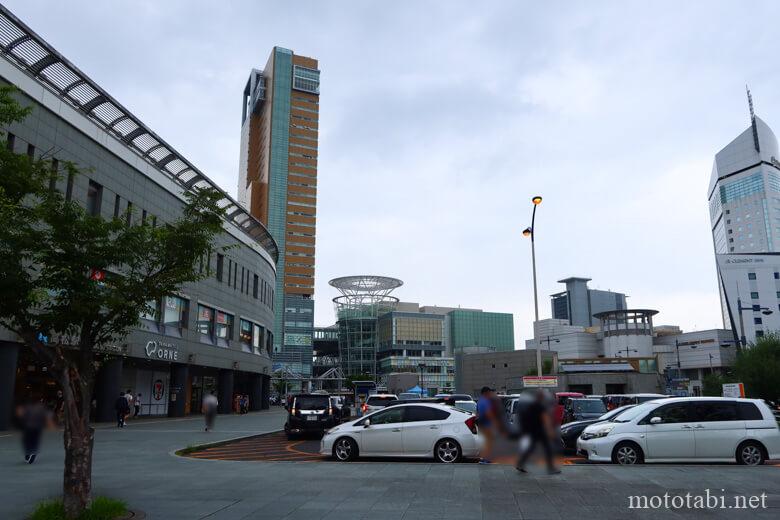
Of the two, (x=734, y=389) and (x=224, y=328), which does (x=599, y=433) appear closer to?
(x=734, y=389)

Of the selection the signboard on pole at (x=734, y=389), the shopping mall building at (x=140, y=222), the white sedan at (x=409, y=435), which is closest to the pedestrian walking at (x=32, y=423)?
the shopping mall building at (x=140, y=222)

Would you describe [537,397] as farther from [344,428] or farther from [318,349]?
[318,349]

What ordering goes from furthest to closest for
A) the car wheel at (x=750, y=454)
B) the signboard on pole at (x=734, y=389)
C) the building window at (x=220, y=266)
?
the building window at (x=220, y=266)
the signboard on pole at (x=734, y=389)
the car wheel at (x=750, y=454)

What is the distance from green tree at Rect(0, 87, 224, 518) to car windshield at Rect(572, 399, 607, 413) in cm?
2172

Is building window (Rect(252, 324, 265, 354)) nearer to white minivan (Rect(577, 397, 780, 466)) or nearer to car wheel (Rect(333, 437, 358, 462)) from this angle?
car wheel (Rect(333, 437, 358, 462))

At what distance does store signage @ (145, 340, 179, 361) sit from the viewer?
44781 millimetres

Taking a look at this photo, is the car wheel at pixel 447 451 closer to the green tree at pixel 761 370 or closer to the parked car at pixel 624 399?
the parked car at pixel 624 399

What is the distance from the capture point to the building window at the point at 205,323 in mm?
53438

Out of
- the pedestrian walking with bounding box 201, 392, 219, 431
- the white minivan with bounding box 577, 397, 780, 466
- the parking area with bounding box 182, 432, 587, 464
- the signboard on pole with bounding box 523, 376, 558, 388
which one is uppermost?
the signboard on pole with bounding box 523, 376, 558, 388

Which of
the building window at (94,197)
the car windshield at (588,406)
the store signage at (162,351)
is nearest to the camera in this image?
the car windshield at (588,406)

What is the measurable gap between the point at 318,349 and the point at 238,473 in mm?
178614

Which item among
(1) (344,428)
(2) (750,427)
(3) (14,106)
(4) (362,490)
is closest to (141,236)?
(3) (14,106)

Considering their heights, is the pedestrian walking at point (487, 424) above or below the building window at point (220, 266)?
below

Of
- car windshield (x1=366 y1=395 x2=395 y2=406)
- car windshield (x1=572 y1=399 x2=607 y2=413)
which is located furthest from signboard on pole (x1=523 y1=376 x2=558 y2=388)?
car windshield (x1=366 y1=395 x2=395 y2=406)
